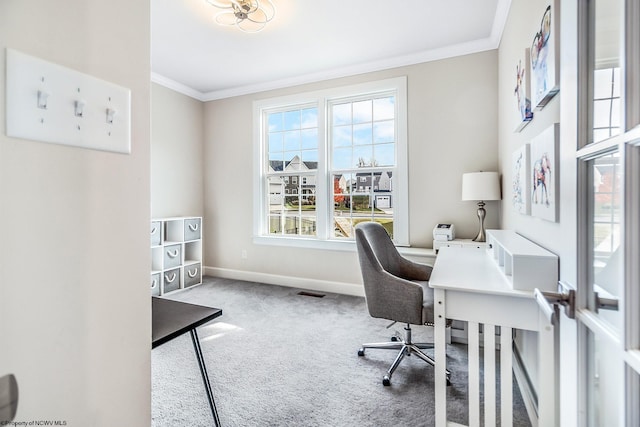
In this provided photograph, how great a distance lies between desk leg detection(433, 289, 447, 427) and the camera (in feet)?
4.72

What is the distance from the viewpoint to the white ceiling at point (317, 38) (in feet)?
8.28

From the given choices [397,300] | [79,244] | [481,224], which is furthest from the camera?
[481,224]

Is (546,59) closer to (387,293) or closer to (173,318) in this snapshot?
(387,293)

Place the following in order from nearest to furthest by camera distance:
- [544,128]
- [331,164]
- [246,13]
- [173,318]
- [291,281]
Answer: [173,318]
[544,128]
[246,13]
[331,164]
[291,281]

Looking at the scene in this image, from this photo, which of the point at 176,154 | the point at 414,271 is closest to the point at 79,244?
the point at 414,271

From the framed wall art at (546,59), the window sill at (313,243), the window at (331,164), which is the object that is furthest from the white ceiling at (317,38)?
the window sill at (313,243)

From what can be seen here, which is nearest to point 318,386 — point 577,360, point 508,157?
point 577,360

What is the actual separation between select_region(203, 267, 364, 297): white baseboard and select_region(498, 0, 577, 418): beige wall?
178 cm

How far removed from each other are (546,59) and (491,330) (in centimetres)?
123

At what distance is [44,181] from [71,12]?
0.31 metres

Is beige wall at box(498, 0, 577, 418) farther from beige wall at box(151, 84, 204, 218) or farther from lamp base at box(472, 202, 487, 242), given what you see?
beige wall at box(151, 84, 204, 218)

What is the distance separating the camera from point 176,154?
4164mm

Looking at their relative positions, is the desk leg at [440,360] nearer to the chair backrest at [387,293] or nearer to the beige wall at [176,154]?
the chair backrest at [387,293]

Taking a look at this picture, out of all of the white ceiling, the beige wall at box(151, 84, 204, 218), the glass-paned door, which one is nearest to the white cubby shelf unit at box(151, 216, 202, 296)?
the beige wall at box(151, 84, 204, 218)
